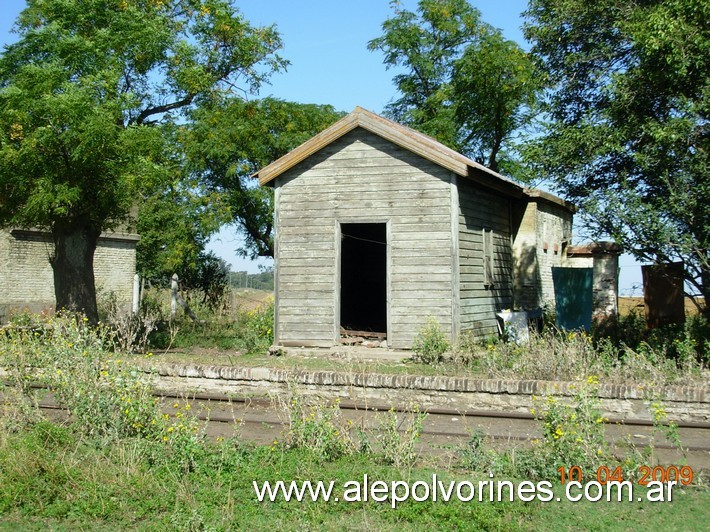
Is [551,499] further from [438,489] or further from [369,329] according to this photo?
[369,329]

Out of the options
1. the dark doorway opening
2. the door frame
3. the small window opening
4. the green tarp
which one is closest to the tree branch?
the dark doorway opening

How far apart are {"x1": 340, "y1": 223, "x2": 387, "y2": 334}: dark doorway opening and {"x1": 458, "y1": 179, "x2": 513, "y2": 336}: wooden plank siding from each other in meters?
3.69

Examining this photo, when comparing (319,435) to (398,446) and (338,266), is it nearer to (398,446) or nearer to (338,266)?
(398,446)

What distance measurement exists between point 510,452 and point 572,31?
1115 cm

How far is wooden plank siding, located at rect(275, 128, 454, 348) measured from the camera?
16.3 m

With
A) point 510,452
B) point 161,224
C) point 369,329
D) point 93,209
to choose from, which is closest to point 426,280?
point 369,329

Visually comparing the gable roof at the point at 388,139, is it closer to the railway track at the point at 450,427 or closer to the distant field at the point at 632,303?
the railway track at the point at 450,427

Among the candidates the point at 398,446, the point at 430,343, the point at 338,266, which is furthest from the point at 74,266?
the point at 398,446

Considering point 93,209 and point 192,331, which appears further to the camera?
point 192,331

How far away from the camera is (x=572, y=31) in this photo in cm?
1529

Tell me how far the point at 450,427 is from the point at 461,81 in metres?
25.5

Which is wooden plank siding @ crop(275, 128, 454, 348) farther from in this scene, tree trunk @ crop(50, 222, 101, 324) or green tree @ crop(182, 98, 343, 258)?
green tree @ crop(182, 98, 343, 258)
